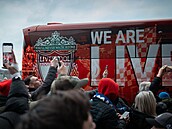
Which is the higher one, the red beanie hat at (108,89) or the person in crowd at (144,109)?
the red beanie hat at (108,89)

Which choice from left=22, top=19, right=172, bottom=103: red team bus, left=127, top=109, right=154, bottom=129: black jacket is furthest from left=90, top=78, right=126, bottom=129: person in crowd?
left=22, top=19, right=172, bottom=103: red team bus

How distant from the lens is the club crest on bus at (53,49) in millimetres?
8352

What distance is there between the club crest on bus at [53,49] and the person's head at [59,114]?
706 cm

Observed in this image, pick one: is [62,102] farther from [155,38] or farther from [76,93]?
[155,38]

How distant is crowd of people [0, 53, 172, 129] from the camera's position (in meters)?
1.20

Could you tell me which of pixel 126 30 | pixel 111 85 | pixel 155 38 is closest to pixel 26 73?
pixel 126 30

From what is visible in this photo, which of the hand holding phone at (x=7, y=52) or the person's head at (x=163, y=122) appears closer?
the person's head at (x=163, y=122)

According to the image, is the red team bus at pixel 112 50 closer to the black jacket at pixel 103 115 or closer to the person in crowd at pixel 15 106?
the black jacket at pixel 103 115

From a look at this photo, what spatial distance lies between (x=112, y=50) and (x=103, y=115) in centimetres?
518

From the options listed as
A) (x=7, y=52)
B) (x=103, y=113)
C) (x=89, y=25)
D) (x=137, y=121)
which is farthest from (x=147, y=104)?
(x=7, y=52)

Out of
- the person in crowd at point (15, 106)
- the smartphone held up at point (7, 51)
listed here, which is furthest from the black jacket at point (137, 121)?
the smartphone held up at point (7, 51)

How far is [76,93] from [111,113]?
5.66 feet

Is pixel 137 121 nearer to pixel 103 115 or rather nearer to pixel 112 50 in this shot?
pixel 103 115

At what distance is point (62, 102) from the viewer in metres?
1.23
